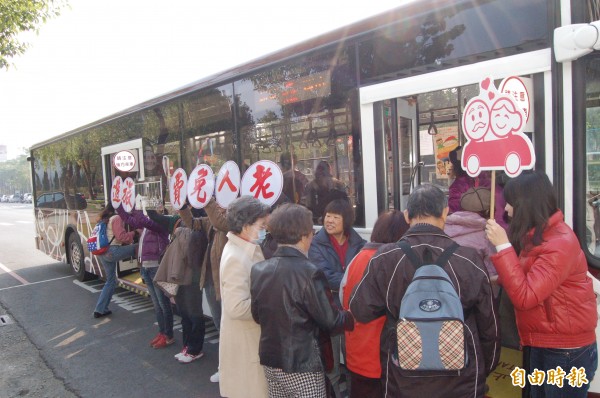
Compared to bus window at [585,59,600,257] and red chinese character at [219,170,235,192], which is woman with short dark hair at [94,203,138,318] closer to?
red chinese character at [219,170,235,192]

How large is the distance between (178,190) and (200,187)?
1.77 ft

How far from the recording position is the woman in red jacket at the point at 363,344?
2408 millimetres

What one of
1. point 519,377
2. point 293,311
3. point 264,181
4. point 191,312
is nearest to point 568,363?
point 519,377

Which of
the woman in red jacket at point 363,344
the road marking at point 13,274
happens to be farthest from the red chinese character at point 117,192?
the road marking at point 13,274

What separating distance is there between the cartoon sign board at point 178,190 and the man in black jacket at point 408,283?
275 centimetres

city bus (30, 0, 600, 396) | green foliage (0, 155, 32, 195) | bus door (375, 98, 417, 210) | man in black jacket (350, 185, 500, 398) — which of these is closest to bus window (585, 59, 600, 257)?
city bus (30, 0, 600, 396)

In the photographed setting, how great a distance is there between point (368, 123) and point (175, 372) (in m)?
3.17

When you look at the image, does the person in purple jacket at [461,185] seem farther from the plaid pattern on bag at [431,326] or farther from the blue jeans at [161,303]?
the blue jeans at [161,303]

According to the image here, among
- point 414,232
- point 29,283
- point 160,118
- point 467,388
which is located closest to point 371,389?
point 467,388

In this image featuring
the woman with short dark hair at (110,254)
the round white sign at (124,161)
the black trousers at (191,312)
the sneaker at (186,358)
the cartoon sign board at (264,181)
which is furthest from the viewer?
the woman with short dark hair at (110,254)

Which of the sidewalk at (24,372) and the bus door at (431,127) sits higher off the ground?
the bus door at (431,127)

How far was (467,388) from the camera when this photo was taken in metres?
1.92

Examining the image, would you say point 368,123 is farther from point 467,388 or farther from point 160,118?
point 160,118

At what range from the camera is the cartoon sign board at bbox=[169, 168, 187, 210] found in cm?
450
